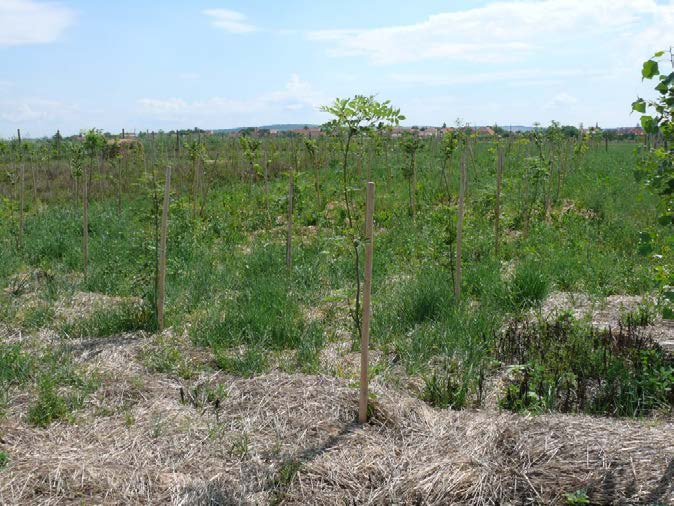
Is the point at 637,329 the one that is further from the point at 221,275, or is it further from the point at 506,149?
the point at 506,149

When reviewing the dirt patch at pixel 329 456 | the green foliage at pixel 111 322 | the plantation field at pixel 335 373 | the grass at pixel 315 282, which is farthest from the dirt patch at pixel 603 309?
the green foliage at pixel 111 322

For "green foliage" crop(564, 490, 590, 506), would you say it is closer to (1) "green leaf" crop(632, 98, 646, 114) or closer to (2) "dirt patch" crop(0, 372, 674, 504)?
(2) "dirt patch" crop(0, 372, 674, 504)

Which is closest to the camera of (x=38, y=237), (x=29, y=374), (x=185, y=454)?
(x=185, y=454)

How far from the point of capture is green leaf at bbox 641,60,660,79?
315cm

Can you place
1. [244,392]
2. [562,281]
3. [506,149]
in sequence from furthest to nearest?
1. [506,149]
2. [562,281]
3. [244,392]

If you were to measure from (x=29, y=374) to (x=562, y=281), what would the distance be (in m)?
5.28

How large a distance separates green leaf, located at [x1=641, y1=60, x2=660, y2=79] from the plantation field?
0.50 meters

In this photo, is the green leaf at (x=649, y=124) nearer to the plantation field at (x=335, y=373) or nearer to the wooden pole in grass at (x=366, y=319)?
the plantation field at (x=335, y=373)

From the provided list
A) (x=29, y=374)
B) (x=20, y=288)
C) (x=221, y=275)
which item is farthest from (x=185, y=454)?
(x=20, y=288)

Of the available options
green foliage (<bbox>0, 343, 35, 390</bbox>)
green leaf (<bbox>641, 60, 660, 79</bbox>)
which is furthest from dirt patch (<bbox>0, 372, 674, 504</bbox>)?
green leaf (<bbox>641, 60, 660, 79</bbox>)

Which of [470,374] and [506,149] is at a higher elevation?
[506,149]

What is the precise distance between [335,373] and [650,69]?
9.59ft

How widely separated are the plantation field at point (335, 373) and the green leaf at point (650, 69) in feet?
1.65

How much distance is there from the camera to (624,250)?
27.7 feet
